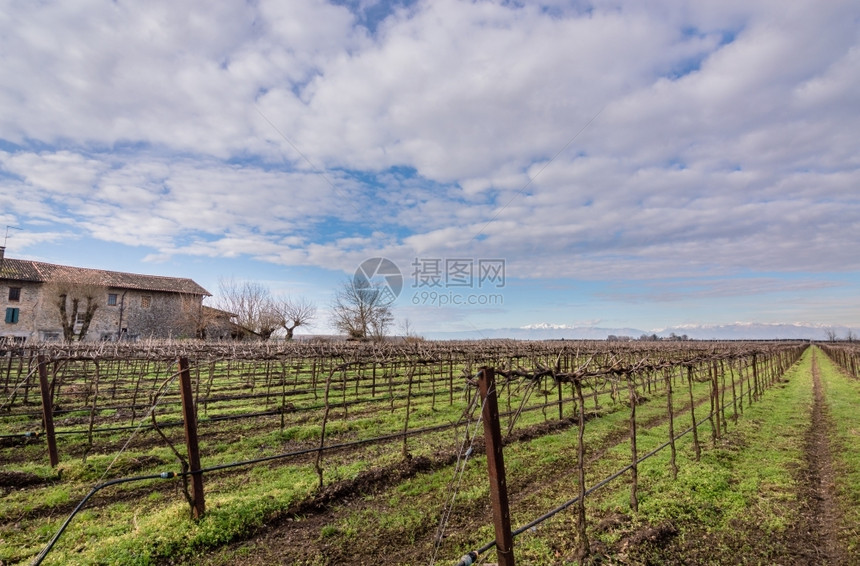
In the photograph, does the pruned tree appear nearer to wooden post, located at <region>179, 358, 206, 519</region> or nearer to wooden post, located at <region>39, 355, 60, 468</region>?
wooden post, located at <region>39, 355, 60, 468</region>

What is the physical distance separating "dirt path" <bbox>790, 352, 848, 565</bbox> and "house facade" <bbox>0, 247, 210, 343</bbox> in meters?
41.8

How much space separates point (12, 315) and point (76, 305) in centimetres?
538

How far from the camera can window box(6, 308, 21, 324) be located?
37250mm

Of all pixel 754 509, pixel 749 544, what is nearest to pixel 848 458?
pixel 754 509

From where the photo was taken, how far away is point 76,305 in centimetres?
3831

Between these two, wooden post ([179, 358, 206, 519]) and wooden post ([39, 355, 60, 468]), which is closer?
wooden post ([179, 358, 206, 519])

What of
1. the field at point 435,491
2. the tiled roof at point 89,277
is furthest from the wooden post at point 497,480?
the tiled roof at point 89,277

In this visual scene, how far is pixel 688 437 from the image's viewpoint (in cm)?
1082

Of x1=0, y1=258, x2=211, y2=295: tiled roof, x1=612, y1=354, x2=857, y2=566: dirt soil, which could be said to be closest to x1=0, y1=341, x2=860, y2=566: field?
x1=612, y1=354, x2=857, y2=566: dirt soil

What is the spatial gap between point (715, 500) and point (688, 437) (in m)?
4.67

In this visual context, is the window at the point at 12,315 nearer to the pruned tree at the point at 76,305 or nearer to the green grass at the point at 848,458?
the pruned tree at the point at 76,305

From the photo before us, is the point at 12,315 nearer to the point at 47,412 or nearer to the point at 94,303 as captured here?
the point at 94,303

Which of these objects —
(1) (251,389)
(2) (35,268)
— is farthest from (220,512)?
(2) (35,268)

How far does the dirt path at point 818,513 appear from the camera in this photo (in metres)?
5.31
